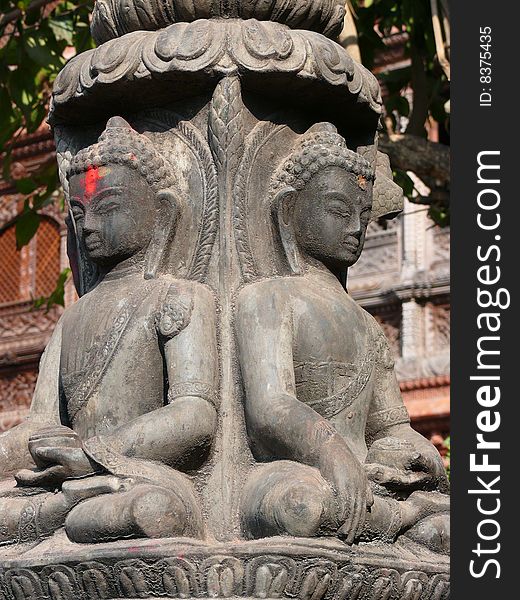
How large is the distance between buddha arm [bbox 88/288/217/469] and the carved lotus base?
31 centimetres

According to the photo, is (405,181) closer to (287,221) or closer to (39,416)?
(287,221)

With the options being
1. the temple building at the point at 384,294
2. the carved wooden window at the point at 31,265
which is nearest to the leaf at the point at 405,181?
the temple building at the point at 384,294

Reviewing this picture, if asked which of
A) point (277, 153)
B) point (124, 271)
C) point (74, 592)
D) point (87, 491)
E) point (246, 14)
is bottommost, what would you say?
point (74, 592)

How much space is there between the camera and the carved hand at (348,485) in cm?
374

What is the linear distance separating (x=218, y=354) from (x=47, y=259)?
15.5m

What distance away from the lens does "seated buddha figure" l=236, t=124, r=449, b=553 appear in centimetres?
379

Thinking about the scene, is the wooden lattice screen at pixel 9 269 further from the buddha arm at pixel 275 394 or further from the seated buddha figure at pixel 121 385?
the buddha arm at pixel 275 394

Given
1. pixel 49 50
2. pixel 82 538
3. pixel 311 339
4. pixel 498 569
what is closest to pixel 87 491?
pixel 82 538

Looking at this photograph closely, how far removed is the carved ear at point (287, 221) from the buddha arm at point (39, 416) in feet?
2.35

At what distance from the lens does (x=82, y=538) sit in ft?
12.3

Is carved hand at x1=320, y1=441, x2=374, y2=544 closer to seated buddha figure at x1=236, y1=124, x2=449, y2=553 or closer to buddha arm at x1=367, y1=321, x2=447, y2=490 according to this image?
seated buddha figure at x1=236, y1=124, x2=449, y2=553

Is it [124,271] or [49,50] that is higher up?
[49,50]

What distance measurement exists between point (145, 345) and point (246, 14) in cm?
111

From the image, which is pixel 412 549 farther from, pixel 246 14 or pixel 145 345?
pixel 246 14
